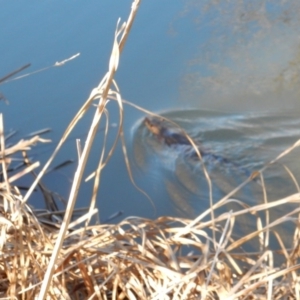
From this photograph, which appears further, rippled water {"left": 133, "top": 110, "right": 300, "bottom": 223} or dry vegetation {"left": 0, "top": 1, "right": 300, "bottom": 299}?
rippled water {"left": 133, "top": 110, "right": 300, "bottom": 223}

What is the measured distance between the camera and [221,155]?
2.10 meters

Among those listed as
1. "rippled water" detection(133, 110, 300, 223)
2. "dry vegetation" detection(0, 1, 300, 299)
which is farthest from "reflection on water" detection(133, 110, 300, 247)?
"dry vegetation" detection(0, 1, 300, 299)

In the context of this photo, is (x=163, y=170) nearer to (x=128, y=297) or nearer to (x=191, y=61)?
(x=191, y=61)

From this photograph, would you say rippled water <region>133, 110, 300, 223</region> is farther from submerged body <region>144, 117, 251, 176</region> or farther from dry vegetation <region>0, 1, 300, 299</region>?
dry vegetation <region>0, 1, 300, 299</region>

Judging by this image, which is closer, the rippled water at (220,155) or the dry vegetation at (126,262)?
the dry vegetation at (126,262)

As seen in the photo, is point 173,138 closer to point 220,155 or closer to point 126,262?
point 220,155

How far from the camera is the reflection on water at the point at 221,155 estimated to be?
6.29ft

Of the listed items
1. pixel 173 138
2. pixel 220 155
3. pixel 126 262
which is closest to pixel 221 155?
pixel 220 155

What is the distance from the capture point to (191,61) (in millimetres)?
2375

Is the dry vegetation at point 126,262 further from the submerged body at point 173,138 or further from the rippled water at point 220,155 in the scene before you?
the submerged body at point 173,138

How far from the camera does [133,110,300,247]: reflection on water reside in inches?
75.4

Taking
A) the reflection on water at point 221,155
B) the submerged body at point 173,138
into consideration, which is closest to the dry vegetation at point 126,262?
the reflection on water at point 221,155

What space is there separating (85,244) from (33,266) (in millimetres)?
91

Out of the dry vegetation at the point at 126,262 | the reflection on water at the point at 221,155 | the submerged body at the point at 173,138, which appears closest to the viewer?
the dry vegetation at the point at 126,262
